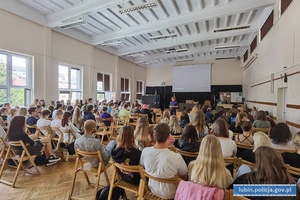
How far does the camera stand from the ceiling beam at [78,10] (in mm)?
5706

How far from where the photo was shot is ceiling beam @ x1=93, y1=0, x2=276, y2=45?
590cm

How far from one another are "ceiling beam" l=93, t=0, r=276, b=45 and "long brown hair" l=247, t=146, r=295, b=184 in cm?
634

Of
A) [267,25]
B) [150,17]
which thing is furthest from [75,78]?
[267,25]

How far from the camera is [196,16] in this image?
671 centimetres

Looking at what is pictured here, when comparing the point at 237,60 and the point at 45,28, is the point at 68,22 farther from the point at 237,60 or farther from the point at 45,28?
the point at 237,60

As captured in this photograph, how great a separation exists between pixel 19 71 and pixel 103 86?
5.04 m

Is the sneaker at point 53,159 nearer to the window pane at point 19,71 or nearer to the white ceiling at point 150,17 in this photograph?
the window pane at point 19,71

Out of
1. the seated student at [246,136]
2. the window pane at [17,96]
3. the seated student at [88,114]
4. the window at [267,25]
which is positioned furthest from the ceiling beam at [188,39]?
the seated student at [246,136]

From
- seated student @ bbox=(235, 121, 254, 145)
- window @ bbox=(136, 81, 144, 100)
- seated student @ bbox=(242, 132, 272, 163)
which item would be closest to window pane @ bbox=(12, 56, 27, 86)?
seated student @ bbox=(235, 121, 254, 145)

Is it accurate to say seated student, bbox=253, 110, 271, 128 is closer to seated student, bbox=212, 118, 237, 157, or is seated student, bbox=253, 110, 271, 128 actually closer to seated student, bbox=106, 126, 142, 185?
seated student, bbox=212, 118, 237, 157

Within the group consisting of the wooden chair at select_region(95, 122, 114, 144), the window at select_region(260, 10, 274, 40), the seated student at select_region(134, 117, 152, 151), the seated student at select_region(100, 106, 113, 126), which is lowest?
the wooden chair at select_region(95, 122, 114, 144)

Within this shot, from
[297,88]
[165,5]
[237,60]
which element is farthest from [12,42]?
[237,60]

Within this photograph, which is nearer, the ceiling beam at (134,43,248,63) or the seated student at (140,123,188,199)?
the seated student at (140,123,188,199)

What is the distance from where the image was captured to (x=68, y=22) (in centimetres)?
686
